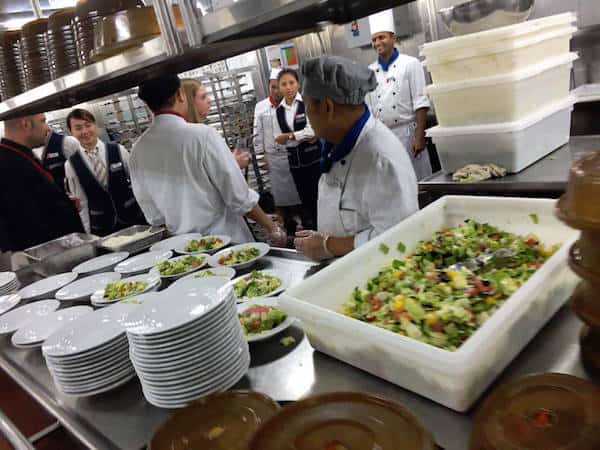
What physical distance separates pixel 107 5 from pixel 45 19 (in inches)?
29.8

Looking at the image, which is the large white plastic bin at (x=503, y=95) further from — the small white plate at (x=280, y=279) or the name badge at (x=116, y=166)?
the name badge at (x=116, y=166)

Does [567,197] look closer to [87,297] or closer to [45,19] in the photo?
[87,297]

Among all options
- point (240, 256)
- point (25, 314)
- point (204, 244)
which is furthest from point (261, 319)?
point (25, 314)

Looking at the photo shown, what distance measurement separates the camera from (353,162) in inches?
81.5

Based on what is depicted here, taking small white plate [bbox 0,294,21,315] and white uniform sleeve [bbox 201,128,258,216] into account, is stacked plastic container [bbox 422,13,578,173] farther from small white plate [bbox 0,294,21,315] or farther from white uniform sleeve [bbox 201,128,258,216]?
small white plate [bbox 0,294,21,315]

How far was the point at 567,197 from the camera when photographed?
86 cm

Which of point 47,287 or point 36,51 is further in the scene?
point 47,287

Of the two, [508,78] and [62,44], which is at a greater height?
[62,44]

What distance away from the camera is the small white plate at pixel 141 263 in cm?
246

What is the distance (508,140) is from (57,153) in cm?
401

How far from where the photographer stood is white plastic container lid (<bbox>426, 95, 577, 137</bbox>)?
2459 millimetres

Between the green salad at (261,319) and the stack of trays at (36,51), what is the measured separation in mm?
1556

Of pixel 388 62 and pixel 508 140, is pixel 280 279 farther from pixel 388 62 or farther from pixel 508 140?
pixel 388 62

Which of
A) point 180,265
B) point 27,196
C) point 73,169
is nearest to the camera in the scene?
point 180,265
